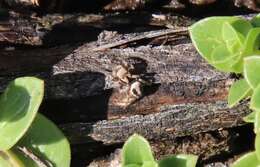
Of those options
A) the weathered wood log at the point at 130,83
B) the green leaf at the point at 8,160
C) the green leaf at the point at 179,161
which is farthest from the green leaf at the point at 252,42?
the green leaf at the point at 8,160

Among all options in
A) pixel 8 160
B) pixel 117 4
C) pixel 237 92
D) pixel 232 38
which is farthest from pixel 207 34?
pixel 8 160

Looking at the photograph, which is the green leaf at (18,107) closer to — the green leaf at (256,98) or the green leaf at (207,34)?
the green leaf at (207,34)

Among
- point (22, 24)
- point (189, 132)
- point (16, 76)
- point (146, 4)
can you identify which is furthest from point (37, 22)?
point (189, 132)

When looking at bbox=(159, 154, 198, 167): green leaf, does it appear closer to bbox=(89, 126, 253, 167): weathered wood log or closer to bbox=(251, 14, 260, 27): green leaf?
bbox=(89, 126, 253, 167): weathered wood log

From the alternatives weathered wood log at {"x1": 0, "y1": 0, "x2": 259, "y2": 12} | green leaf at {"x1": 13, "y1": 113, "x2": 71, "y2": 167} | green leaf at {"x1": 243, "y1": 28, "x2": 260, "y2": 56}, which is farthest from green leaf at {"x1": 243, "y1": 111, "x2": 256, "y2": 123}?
green leaf at {"x1": 13, "y1": 113, "x2": 71, "y2": 167}

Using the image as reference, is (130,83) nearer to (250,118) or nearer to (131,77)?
(131,77)

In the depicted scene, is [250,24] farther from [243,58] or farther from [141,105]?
[141,105]
